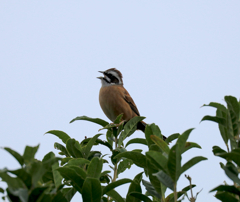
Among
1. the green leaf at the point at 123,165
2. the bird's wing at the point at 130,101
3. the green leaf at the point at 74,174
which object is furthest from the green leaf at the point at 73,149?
the bird's wing at the point at 130,101

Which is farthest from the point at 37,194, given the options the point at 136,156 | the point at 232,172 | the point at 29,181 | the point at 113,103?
the point at 113,103

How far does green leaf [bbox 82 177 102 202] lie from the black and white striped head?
503cm

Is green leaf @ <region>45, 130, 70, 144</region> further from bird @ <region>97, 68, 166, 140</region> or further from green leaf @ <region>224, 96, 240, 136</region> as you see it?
bird @ <region>97, 68, 166, 140</region>

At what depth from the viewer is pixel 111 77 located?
6.97m

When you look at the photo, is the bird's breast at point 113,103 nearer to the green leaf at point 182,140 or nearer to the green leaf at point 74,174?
the green leaf at point 74,174

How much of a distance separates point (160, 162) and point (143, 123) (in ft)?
16.2

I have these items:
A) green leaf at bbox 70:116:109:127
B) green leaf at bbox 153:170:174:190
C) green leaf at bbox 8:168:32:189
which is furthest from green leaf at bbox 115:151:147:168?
green leaf at bbox 70:116:109:127

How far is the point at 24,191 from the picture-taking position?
1.29 metres

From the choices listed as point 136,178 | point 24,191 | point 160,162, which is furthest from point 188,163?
point 24,191

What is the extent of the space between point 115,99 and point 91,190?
457 centimetres

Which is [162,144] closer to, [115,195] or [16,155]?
[115,195]

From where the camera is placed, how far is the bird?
20.2 feet

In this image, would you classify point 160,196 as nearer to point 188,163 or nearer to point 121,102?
point 188,163

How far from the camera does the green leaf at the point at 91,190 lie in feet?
5.57
